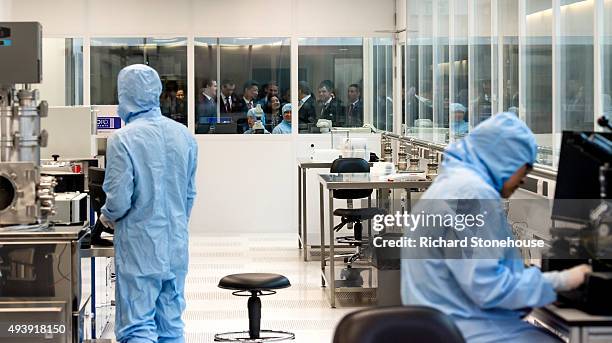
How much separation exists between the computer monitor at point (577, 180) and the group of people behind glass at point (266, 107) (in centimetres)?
752

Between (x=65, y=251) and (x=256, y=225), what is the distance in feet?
20.2

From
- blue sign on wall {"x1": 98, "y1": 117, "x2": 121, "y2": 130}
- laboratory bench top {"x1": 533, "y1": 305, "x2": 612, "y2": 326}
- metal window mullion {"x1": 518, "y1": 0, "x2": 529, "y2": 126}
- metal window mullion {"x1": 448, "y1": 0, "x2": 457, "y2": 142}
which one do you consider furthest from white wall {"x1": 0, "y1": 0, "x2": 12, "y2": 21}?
laboratory bench top {"x1": 533, "y1": 305, "x2": 612, "y2": 326}

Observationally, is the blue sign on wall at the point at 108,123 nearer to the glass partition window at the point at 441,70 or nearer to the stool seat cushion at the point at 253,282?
the glass partition window at the point at 441,70

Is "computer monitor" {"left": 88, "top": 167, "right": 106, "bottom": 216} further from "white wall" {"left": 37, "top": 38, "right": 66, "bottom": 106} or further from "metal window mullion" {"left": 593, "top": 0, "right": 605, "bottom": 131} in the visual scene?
"white wall" {"left": 37, "top": 38, "right": 66, "bottom": 106}

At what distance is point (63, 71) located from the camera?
10406 millimetres

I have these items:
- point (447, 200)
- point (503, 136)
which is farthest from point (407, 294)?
point (503, 136)

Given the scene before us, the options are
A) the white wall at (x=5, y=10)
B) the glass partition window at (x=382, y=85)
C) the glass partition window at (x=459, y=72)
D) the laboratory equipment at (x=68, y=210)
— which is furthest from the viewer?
the glass partition window at (x=382, y=85)

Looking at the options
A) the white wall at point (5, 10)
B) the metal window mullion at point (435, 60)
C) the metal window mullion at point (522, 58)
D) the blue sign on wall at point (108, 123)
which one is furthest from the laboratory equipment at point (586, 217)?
the white wall at point (5, 10)

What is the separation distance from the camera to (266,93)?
10680 millimetres

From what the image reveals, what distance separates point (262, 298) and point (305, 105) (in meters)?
4.00

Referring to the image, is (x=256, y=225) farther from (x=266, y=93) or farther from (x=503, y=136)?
(x=503, y=136)

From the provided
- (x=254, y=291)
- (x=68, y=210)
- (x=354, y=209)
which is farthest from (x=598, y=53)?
(x=354, y=209)

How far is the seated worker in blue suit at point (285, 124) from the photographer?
10.6 meters

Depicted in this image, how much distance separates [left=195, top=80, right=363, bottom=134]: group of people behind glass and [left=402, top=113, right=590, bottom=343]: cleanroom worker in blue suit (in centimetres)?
771
